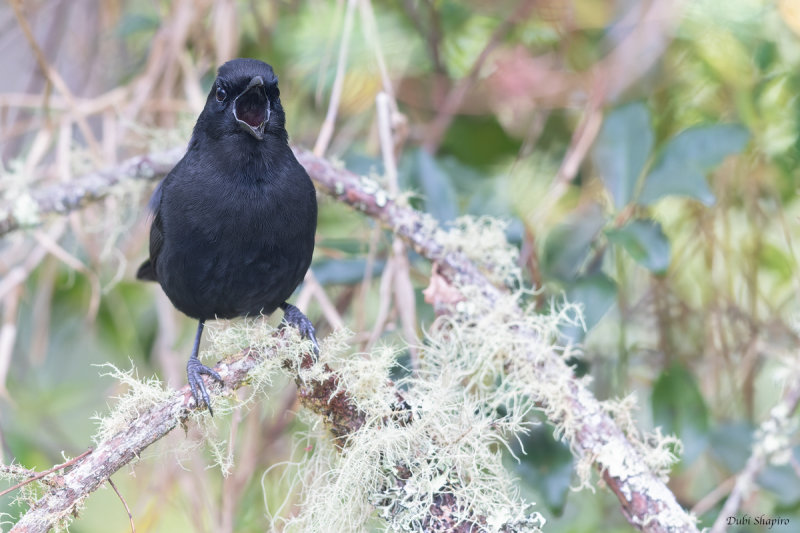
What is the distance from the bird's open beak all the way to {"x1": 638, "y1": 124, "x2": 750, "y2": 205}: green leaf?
108 cm

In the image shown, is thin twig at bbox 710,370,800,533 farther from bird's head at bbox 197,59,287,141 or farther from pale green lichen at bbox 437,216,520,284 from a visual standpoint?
bird's head at bbox 197,59,287,141

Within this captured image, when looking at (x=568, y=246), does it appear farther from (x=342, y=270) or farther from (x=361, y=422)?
(x=361, y=422)

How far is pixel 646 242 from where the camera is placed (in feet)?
7.14

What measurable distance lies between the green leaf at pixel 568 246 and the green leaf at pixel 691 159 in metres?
0.27

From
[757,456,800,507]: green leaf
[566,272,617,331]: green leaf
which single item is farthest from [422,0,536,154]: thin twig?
[757,456,800,507]: green leaf

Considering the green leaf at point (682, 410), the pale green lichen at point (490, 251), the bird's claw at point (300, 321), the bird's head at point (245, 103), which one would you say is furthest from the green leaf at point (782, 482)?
the bird's head at point (245, 103)

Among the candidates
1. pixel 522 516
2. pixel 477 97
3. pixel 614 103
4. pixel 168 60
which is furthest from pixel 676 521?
pixel 168 60

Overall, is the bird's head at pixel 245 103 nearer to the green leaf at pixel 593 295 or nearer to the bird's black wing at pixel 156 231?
the bird's black wing at pixel 156 231

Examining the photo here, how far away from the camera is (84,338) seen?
136 inches

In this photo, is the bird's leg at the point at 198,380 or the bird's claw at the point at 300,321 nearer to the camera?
the bird's leg at the point at 198,380

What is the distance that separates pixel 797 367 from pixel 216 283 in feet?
4.26

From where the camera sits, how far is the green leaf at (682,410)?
233cm

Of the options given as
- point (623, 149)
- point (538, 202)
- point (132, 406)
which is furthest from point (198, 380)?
point (538, 202)

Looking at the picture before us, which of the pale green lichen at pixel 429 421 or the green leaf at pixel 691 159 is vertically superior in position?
the green leaf at pixel 691 159
